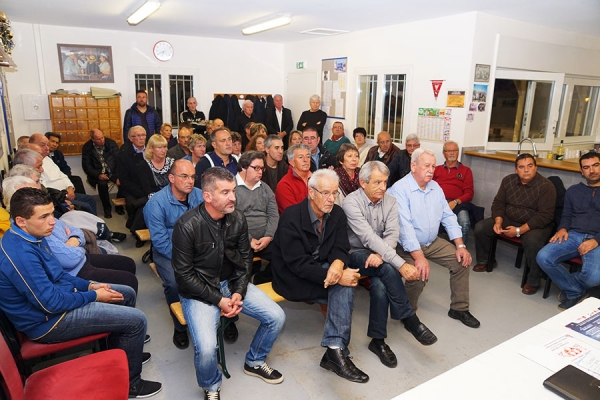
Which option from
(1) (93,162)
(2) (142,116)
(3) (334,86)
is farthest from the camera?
(3) (334,86)

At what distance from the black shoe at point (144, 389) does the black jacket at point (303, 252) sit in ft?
3.12

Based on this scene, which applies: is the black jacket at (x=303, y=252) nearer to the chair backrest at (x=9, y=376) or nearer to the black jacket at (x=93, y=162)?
the chair backrest at (x=9, y=376)

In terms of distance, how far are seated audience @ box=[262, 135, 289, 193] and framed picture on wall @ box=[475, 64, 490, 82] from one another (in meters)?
2.98

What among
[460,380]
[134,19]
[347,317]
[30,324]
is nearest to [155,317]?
[30,324]

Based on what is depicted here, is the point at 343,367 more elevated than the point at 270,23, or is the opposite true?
the point at 270,23

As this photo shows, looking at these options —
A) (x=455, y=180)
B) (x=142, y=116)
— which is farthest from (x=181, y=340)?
(x=142, y=116)

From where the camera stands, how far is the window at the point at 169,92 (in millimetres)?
7711

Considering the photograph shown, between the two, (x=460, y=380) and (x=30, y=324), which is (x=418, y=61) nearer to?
(x=460, y=380)

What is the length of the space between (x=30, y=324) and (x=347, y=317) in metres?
1.80

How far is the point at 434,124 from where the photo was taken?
5.80m

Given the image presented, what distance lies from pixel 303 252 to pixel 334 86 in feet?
17.7

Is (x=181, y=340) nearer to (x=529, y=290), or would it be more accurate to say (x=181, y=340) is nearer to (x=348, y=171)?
(x=348, y=171)

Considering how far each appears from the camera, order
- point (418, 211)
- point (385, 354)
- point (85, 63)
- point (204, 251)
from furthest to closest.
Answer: point (85, 63), point (418, 211), point (385, 354), point (204, 251)

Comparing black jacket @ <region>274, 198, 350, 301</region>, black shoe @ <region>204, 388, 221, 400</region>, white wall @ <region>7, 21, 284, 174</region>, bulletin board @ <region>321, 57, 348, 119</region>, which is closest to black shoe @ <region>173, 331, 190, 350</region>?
black shoe @ <region>204, 388, 221, 400</region>
